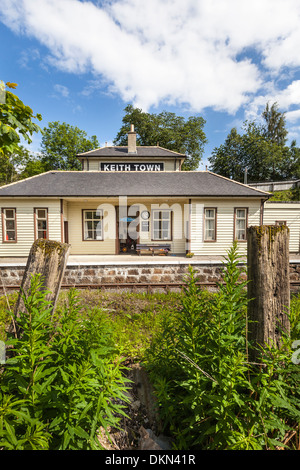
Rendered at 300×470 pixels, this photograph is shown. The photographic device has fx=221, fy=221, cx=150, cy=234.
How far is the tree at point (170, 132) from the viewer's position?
115 ft

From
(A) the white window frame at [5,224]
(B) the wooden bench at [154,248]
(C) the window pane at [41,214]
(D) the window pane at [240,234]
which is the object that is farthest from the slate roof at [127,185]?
(B) the wooden bench at [154,248]

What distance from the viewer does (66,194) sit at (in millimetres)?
12328

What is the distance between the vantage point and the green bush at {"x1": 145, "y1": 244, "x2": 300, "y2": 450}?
1.56 metres

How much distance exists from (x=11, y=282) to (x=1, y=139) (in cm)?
613

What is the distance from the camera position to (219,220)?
13008 mm

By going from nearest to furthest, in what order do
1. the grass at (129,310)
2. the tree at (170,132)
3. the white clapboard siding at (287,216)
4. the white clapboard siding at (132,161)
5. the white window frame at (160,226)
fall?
the grass at (129,310) → the white window frame at (160,226) → the white clapboard siding at (287,216) → the white clapboard siding at (132,161) → the tree at (170,132)

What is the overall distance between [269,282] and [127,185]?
12428 mm

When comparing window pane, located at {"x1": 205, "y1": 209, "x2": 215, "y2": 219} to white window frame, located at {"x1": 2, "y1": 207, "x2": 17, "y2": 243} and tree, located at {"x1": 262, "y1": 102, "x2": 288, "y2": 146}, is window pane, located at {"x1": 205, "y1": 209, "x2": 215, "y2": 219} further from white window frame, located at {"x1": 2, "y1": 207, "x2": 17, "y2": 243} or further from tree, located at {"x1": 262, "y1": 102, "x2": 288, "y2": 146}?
tree, located at {"x1": 262, "y1": 102, "x2": 288, "y2": 146}

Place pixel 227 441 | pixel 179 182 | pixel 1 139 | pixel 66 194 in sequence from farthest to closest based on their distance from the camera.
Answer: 1. pixel 179 182
2. pixel 66 194
3. pixel 1 139
4. pixel 227 441

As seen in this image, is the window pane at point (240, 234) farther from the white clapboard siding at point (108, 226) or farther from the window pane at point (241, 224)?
the white clapboard siding at point (108, 226)

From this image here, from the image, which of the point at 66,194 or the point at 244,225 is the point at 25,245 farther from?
the point at 244,225

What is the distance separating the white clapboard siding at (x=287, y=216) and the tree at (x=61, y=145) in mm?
30549

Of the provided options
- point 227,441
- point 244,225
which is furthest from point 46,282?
point 244,225

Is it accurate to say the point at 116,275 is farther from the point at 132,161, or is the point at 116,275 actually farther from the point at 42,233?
the point at 132,161
